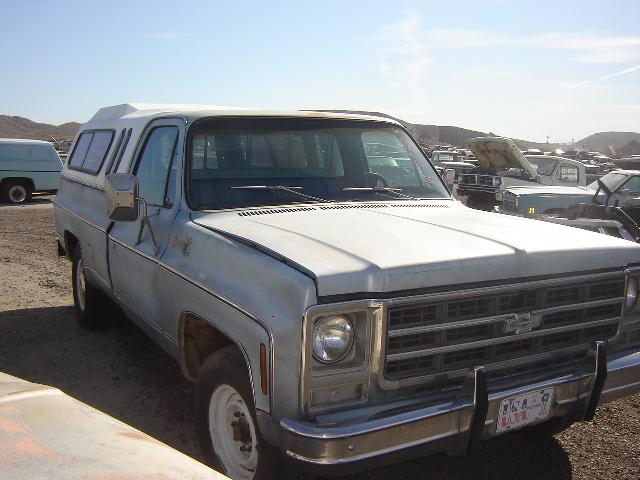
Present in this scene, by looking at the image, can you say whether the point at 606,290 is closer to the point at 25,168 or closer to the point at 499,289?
the point at 499,289

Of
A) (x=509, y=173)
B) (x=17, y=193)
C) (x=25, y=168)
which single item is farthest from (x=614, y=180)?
(x=17, y=193)

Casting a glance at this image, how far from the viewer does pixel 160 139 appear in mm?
4105

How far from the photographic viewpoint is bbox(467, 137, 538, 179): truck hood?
14539 mm

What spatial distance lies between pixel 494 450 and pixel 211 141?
8.34 ft

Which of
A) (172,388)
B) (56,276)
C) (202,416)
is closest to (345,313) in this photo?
(202,416)

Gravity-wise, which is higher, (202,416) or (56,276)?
(202,416)

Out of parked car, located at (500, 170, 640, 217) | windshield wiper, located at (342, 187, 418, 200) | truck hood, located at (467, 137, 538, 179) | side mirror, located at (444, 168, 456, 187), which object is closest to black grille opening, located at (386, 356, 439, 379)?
windshield wiper, located at (342, 187, 418, 200)

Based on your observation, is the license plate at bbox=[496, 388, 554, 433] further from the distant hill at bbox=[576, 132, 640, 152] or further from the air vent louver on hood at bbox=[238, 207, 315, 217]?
the distant hill at bbox=[576, 132, 640, 152]

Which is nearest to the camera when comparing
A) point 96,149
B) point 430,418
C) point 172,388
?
point 430,418

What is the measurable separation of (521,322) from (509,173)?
12.6 meters

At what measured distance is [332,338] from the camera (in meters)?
2.47

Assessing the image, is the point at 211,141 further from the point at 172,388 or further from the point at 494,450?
the point at 494,450

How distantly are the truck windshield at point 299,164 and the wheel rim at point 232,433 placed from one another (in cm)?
113

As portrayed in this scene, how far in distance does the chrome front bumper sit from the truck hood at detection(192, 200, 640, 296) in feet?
1.49
